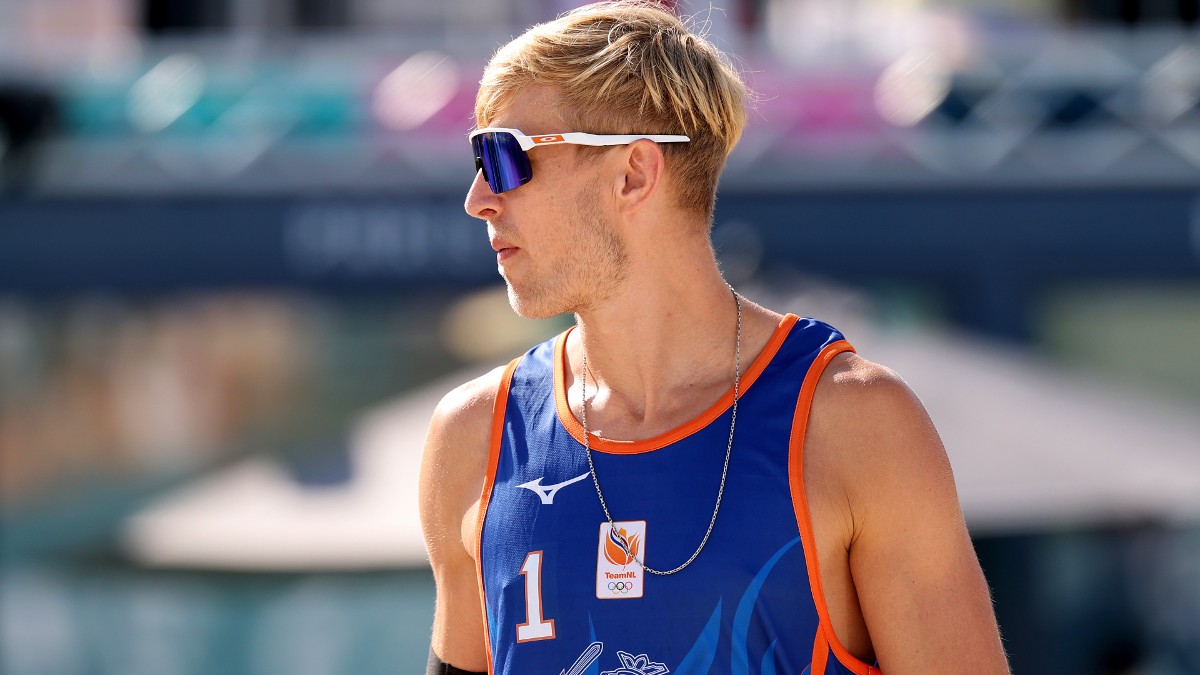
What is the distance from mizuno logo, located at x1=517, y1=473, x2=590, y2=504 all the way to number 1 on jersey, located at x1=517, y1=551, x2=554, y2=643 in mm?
70

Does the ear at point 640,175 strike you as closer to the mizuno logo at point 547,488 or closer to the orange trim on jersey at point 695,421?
the orange trim on jersey at point 695,421

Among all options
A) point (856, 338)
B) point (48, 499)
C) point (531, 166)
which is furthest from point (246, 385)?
point (531, 166)

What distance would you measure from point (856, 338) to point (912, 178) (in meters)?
2.54

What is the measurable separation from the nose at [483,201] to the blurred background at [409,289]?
9.19 feet

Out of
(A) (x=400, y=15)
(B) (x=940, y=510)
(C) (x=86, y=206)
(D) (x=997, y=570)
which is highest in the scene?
(A) (x=400, y=15)

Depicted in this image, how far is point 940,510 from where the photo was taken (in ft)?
5.23

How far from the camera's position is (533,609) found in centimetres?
173

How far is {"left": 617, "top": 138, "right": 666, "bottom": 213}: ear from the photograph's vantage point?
1803 mm

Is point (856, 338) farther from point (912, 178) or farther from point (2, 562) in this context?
point (2, 562)

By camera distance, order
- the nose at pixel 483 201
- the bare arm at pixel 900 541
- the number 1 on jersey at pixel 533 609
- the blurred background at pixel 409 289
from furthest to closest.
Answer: the blurred background at pixel 409 289 < the nose at pixel 483 201 < the number 1 on jersey at pixel 533 609 < the bare arm at pixel 900 541

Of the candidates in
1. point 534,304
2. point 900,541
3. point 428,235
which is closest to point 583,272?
point 534,304

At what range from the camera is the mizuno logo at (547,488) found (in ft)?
5.77

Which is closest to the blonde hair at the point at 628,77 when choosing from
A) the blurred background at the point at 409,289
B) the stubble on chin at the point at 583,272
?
the stubble on chin at the point at 583,272

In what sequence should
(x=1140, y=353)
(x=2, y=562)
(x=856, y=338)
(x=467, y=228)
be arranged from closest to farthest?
(x=856, y=338) < (x=467, y=228) < (x=2, y=562) < (x=1140, y=353)
